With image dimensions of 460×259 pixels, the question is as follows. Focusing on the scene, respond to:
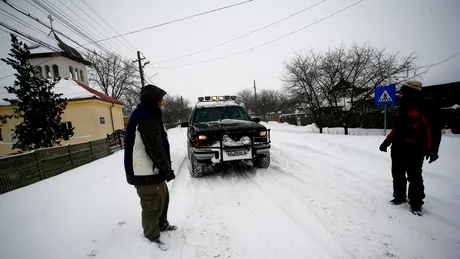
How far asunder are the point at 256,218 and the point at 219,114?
3.40 meters

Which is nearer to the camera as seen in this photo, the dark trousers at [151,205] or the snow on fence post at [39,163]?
the dark trousers at [151,205]

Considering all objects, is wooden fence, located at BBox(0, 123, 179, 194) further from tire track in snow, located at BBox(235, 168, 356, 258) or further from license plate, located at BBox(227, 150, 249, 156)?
tire track in snow, located at BBox(235, 168, 356, 258)

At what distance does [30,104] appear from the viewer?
32.2ft

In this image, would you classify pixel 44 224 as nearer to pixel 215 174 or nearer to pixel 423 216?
pixel 215 174

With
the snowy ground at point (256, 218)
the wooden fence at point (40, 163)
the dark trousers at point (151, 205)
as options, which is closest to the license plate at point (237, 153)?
the snowy ground at point (256, 218)

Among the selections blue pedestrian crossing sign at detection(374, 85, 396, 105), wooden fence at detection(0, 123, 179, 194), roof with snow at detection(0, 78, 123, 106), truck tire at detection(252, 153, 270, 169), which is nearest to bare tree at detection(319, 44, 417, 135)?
blue pedestrian crossing sign at detection(374, 85, 396, 105)

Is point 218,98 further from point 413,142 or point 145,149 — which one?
point 413,142

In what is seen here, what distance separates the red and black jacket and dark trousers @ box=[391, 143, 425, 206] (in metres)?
0.07

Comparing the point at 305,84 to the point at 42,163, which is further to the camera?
the point at 305,84

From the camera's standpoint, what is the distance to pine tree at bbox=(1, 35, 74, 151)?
961 centimetres

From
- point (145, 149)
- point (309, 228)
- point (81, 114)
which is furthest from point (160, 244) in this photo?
point (81, 114)

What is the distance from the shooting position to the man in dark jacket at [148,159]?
7.04ft

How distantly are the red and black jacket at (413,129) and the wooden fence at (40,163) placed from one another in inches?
362

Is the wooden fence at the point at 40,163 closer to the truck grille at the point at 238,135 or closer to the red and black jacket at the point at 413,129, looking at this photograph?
the truck grille at the point at 238,135
